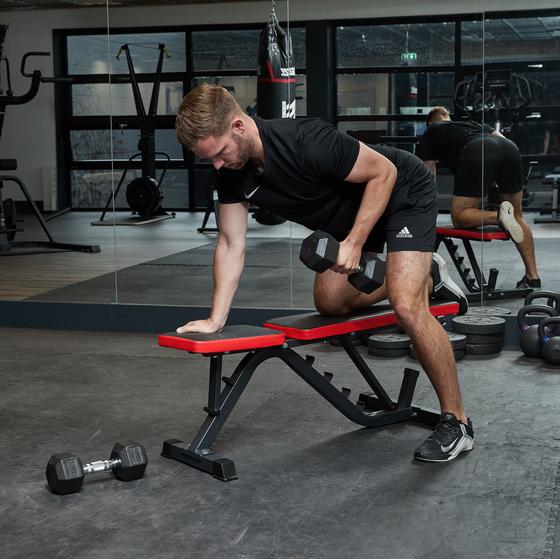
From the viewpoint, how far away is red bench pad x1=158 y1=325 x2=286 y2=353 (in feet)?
8.50

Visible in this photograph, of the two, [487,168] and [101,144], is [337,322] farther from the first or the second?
[101,144]

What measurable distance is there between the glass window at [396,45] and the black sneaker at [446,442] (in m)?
1.93

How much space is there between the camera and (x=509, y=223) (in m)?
4.24

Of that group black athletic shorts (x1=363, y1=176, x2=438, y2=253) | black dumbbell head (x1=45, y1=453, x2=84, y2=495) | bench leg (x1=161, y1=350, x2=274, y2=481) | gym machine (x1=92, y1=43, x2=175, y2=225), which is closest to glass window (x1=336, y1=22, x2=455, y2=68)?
gym machine (x1=92, y1=43, x2=175, y2=225)

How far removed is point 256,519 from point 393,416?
92 cm

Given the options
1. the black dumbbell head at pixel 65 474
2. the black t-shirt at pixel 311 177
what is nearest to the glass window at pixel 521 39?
the black t-shirt at pixel 311 177

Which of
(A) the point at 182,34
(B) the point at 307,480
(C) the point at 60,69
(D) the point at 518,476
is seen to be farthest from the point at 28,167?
(D) the point at 518,476

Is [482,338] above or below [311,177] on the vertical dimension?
below

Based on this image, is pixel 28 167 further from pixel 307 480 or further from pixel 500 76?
pixel 307 480

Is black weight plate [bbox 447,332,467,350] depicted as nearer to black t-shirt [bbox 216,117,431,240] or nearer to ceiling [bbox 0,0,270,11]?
black t-shirt [bbox 216,117,431,240]

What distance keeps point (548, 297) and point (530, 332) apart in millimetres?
262

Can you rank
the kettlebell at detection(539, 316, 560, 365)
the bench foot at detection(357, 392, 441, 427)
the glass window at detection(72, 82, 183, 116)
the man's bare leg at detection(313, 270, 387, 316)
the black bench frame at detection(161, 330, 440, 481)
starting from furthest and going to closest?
the glass window at detection(72, 82, 183, 116), the kettlebell at detection(539, 316, 560, 365), the bench foot at detection(357, 392, 441, 427), the man's bare leg at detection(313, 270, 387, 316), the black bench frame at detection(161, 330, 440, 481)

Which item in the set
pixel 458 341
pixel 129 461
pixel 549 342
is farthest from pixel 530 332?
pixel 129 461

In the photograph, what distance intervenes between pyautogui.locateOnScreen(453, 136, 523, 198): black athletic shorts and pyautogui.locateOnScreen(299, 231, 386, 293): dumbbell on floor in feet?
5.64
